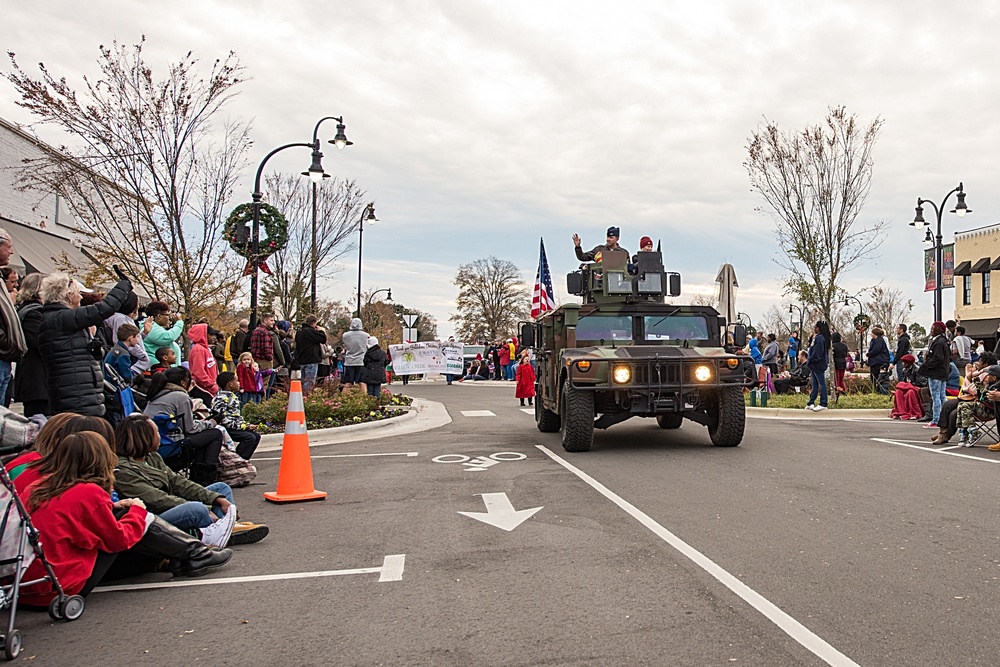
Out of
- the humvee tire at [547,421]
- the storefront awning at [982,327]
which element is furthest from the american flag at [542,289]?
the storefront awning at [982,327]

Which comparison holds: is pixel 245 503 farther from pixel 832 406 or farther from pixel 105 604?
pixel 832 406

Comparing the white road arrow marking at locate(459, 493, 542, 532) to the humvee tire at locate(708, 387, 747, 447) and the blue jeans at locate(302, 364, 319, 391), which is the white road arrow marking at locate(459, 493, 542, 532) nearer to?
the humvee tire at locate(708, 387, 747, 447)

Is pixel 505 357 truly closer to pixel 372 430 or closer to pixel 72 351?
pixel 372 430

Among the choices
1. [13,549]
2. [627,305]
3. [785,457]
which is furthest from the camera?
[627,305]

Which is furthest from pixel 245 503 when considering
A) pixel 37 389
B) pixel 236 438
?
pixel 37 389

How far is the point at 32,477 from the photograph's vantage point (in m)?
4.88

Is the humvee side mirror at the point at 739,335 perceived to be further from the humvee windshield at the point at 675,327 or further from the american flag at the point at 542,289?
the american flag at the point at 542,289

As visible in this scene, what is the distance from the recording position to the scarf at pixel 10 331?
623 centimetres

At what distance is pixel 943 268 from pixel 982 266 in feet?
16.5

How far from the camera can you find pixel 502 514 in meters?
6.96

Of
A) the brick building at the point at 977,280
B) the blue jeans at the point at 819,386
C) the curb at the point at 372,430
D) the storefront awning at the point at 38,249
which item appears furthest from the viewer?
the brick building at the point at 977,280

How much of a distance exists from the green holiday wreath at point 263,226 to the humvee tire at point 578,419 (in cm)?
887

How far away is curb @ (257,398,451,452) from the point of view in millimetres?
12469

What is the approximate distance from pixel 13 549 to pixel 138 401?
516 centimetres
